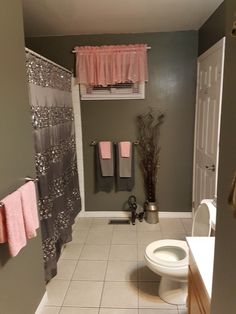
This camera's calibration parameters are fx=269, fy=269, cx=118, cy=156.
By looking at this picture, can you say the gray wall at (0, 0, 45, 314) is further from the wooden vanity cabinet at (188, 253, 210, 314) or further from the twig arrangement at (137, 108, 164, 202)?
the twig arrangement at (137, 108, 164, 202)

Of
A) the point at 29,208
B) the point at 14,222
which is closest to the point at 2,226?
the point at 14,222

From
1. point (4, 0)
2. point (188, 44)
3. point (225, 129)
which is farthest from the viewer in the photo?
point (188, 44)

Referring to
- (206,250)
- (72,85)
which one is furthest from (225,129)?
(72,85)

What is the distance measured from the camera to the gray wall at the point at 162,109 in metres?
3.34

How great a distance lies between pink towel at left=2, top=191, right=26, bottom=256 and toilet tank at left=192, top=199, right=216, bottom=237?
1201 mm

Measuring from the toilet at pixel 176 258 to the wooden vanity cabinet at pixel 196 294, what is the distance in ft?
1.14

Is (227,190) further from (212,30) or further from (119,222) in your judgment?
(119,222)

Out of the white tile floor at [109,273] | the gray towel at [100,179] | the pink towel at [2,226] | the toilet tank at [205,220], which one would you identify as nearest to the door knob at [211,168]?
the toilet tank at [205,220]

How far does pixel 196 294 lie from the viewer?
4.60 ft

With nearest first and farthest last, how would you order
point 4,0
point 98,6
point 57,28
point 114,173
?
point 4,0
point 98,6
point 57,28
point 114,173

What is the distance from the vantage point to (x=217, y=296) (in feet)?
3.06

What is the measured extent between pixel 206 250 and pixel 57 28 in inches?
110

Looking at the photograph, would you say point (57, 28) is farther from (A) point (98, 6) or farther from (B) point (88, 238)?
(B) point (88, 238)

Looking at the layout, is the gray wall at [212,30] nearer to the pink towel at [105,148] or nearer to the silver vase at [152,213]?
the pink towel at [105,148]
